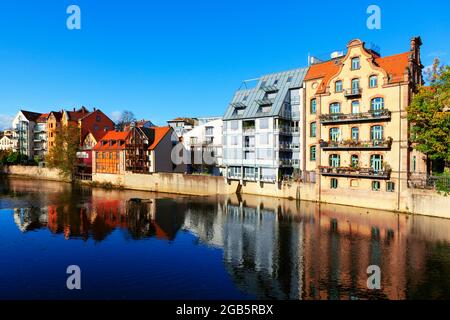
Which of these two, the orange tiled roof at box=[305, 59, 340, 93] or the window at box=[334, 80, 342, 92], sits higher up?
the orange tiled roof at box=[305, 59, 340, 93]

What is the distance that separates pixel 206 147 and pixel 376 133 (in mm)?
44861

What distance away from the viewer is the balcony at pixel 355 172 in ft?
150

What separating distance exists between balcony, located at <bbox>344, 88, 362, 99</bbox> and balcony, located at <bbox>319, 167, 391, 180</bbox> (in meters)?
11.2

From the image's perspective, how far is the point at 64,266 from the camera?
85.7 feet

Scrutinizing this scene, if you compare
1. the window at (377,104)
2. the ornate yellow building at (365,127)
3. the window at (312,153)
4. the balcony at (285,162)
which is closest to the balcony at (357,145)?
the ornate yellow building at (365,127)

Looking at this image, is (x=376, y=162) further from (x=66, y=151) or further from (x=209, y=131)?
(x=66, y=151)

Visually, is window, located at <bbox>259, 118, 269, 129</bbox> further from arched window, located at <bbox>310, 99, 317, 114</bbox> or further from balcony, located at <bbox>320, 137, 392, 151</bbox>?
balcony, located at <bbox>320, 137, 392, 151</bbox>

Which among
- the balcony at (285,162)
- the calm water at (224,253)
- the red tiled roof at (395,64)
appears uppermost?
the red tiled roof at (395,64)

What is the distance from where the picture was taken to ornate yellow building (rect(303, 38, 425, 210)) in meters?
45.2

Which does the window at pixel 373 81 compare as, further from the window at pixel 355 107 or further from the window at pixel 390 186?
the window at pixel 390 186

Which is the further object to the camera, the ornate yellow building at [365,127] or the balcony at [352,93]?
the balcony at [352,93]

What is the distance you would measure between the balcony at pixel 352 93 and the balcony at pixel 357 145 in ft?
23.3

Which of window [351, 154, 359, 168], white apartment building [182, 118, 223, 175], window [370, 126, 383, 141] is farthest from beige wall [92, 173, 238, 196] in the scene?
window [370, 126, 383, 141]
